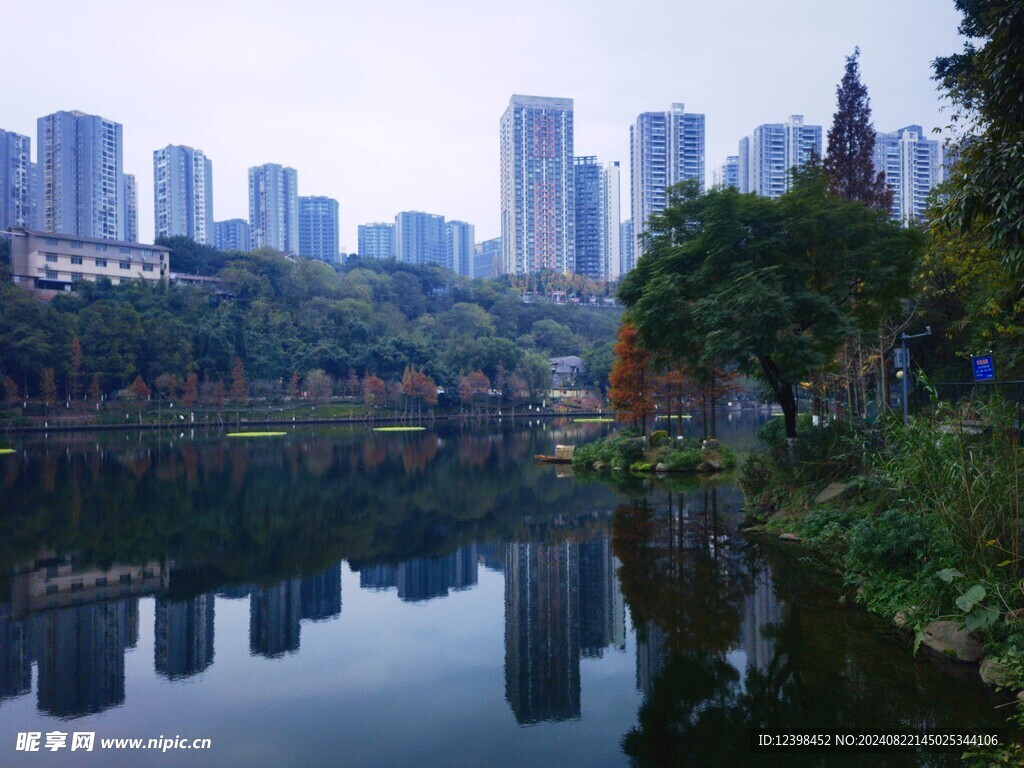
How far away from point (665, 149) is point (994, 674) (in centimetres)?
10728

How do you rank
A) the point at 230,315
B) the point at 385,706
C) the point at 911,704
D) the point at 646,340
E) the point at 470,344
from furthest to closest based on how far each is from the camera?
the point at 470,344 → the point at 230,315 → the point at 646,340 → the point at 385,706 → the point at 911,704

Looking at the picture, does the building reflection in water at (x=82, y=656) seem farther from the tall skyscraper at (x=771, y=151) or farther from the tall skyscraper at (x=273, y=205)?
the tall skyscraper at (x=273, y=205)

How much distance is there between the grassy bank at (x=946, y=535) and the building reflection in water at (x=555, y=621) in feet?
9.83

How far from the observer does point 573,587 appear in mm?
10477

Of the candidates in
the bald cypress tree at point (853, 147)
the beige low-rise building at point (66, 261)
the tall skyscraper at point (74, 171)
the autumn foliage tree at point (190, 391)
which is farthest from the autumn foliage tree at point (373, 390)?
the tall skyscraper at point (74, 171)

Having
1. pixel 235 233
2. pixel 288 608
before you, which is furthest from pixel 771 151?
pixel 235 233

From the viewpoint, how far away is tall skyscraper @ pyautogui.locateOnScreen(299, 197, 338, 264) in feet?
524

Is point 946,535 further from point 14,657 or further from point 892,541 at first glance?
point 14,657

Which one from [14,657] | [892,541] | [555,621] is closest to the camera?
[14,657]

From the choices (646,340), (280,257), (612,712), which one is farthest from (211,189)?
(612,712)

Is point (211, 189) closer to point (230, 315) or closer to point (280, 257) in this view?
point (280, 257)

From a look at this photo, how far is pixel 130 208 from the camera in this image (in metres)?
128

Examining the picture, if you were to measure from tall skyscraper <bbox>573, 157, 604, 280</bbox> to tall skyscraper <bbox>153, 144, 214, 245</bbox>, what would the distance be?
67509 millimetres

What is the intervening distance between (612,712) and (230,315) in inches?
2477
